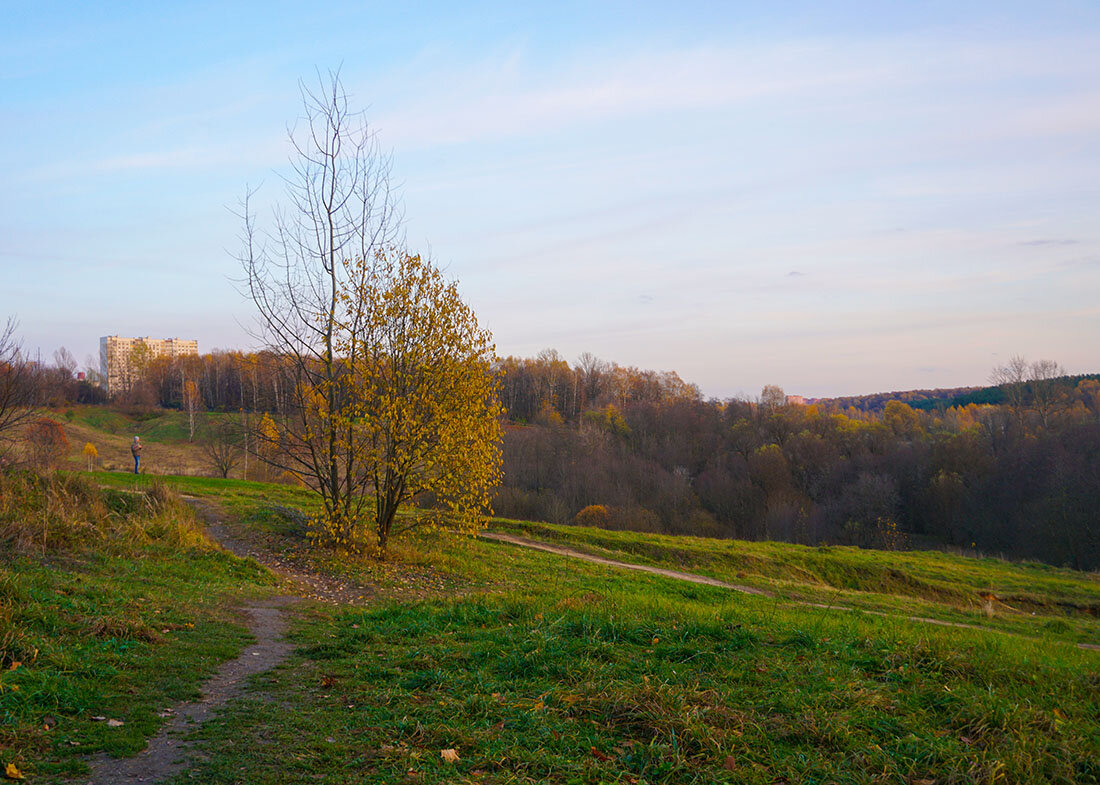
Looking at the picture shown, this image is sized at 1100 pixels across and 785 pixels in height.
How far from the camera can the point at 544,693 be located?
496cm

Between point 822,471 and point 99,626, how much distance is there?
59.6m

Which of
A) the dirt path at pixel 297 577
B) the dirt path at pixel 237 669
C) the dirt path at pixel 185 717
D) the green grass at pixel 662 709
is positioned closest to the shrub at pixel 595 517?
the dirt path at pixel 297 577

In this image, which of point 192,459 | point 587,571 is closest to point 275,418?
point 587,571

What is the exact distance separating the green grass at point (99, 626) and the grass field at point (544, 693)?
3 cm

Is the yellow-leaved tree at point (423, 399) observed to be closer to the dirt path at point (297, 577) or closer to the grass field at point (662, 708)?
the dirt path at point (297, 577)

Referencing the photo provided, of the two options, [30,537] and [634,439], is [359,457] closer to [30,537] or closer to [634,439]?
[30,537]

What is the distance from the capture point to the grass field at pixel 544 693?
12.7 ft

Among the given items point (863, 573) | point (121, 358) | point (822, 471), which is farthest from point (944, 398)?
point (121, 358)

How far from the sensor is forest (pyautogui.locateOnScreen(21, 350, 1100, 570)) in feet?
141

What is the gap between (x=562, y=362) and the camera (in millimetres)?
96750

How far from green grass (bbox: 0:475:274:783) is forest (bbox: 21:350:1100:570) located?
657 inches

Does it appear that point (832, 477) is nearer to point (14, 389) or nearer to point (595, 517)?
point (595, 517)

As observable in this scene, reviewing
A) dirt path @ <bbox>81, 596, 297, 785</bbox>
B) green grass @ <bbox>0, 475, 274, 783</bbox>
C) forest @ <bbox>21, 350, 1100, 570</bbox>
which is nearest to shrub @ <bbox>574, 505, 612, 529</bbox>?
forest @ <bbox>21, 350, 1100, 570</bbox>

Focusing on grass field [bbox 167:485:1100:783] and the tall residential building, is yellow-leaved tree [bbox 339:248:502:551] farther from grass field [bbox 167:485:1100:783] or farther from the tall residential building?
the tall residential building
